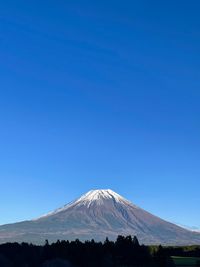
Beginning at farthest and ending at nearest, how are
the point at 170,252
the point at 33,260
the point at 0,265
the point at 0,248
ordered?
1. the point at 170,252
2. the point at 0,248
3. the point at 33,260
4. the point at 0,265

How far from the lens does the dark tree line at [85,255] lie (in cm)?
13738

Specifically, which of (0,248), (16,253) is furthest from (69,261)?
(0,248)

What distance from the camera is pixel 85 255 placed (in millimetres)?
142125

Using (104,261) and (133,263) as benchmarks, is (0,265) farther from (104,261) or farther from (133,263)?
(133,263)

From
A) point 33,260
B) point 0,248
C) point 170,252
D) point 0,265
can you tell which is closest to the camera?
point 0,265

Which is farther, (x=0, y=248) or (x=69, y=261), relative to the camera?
(x=0, y=248)

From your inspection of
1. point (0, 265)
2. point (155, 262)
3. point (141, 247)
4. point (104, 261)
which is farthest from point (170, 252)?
point (0, 265)

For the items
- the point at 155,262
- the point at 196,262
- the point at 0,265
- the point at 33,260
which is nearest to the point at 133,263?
the point at 155,262

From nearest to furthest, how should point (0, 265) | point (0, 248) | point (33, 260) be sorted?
point (0, 265)
point (33, 260)
point (0, 248)

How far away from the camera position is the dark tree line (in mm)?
137375

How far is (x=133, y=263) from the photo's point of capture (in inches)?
5846

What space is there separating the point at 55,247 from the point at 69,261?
13106 millimetres

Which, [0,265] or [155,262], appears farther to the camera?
[155,262]

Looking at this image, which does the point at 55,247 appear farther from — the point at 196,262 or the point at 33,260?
the point at 196,262
